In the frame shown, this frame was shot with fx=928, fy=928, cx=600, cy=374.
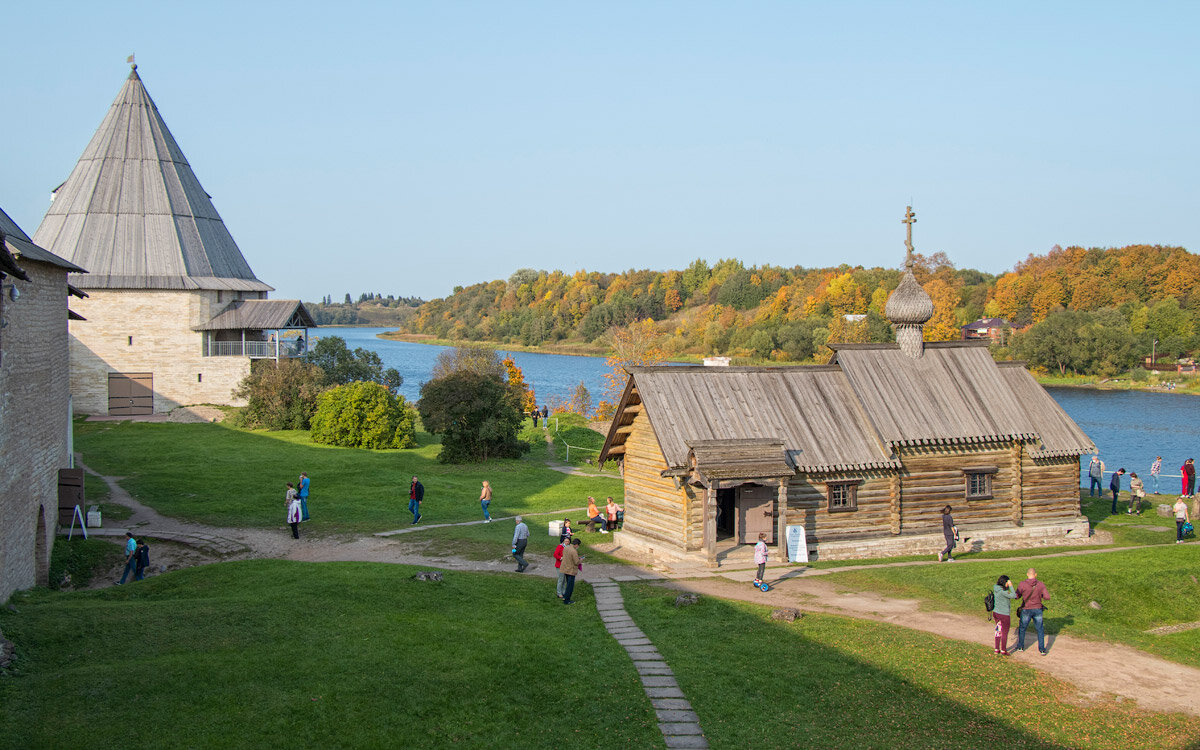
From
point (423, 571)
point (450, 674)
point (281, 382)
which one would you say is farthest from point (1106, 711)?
point (281, 382)

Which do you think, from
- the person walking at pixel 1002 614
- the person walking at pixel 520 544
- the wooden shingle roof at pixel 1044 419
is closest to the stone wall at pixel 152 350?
the person walking at pixel 520 544

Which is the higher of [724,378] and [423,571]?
[724,378]

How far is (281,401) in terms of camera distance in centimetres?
5150

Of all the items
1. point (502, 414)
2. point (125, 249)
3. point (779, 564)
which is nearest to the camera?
point (779, 564)

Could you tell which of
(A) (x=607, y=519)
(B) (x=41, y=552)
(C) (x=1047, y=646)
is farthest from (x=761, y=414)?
(B) (x=41, y=552)

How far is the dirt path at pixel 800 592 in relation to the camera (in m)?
16.4

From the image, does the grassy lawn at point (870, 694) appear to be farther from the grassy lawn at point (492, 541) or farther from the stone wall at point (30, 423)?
the stone wall at point (30, 423)

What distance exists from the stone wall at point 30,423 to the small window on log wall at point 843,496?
19.7 metres

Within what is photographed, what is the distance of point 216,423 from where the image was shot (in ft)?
173

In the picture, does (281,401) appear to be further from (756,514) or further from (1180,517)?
(1180,517)

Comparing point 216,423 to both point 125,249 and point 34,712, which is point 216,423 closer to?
point 125,249

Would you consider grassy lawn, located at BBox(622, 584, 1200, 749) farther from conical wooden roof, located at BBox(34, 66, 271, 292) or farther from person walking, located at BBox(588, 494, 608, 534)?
conical wooden roof, located at BBox(34, 66, 271, 292)

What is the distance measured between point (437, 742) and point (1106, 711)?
10.7 meters

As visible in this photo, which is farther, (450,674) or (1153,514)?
(1153,514)
